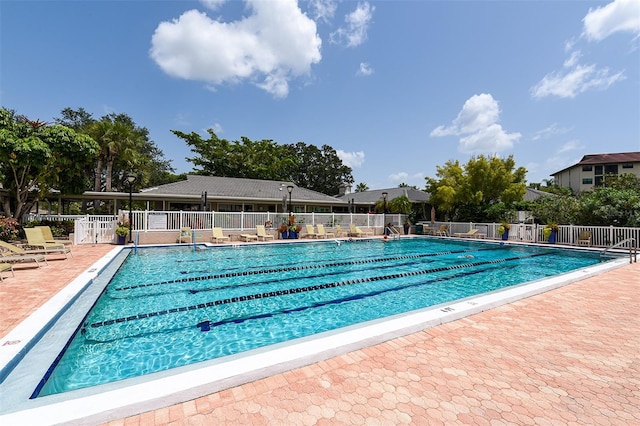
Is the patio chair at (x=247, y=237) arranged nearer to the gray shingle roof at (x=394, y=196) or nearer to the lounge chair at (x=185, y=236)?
the lounge chair at (x=185, y=236)

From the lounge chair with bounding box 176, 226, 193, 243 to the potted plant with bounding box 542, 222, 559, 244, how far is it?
21389mm

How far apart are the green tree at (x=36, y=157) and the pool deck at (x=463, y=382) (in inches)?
569

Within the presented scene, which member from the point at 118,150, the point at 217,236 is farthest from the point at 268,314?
the point at 118,150

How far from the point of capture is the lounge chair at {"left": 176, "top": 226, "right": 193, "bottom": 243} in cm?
1659

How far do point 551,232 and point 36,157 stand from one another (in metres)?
29.1

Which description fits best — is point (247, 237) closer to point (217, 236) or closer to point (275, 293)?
point (217, 236)

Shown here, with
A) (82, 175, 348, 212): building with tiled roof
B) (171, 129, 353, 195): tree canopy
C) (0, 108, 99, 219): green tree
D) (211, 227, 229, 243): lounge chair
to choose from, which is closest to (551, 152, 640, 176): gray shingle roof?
(82, 175, 348, 212): building with tiled roof

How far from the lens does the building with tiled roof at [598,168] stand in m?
47.6

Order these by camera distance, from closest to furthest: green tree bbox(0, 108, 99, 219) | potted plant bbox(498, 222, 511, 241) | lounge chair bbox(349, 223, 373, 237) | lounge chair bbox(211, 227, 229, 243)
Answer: green tree bbox(0, 108, 99, 219)
lounge chair bbox(211, 227, 229, 243)
potted plant bbox(498, 222, 511, 241)
lounge chair bbox(349, 223, 373, 237)

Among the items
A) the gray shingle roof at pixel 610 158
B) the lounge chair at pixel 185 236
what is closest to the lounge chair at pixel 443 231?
the lounge chair at pixel 185 236

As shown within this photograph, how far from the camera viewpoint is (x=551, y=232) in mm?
17359

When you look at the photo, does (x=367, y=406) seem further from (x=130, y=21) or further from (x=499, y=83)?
(x=499, y=83)

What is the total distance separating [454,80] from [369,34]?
20.7ft

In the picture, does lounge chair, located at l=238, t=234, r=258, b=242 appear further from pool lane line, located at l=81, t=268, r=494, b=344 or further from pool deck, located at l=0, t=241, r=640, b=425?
pool deck, located at l=0, t=241, r=640, b=425
